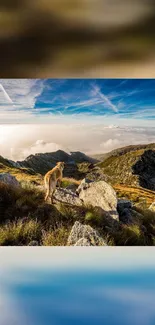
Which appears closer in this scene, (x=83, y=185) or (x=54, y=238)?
(x=54, y=238)

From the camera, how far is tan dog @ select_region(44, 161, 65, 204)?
827 cm

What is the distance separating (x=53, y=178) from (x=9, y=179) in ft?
2.33

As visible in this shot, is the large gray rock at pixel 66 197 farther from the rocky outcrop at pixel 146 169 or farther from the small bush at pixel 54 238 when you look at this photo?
the rocky outcrop at pixel 146 169

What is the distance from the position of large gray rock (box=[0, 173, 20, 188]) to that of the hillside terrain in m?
0.03

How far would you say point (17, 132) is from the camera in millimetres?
8305

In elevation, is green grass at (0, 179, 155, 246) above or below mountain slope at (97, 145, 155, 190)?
below

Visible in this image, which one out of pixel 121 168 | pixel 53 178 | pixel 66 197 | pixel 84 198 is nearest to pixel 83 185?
pixel 84 198

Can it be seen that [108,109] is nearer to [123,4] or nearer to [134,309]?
[123,4]

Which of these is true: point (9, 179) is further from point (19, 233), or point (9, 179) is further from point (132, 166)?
point (132, 166)

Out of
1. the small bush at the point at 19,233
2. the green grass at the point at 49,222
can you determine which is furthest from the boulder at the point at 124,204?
the small bush at the point at 19,233

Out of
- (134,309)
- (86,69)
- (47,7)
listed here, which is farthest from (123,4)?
(134,309)

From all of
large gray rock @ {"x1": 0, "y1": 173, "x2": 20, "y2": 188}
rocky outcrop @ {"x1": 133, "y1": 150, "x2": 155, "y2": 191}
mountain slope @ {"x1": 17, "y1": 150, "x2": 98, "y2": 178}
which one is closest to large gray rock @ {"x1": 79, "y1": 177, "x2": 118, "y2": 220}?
mountain slope @ {"x1": 17, "y1": 150, "x2": 98, "y2": 178}

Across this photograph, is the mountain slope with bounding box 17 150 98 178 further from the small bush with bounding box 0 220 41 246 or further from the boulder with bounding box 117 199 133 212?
Answer: the small bush with bounding box 0 220 41 246

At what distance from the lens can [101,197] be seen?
8234mm
